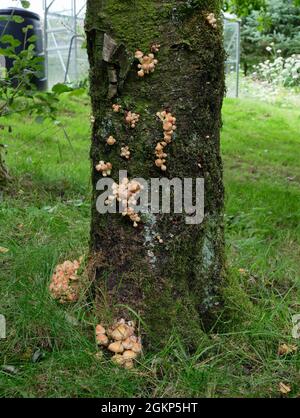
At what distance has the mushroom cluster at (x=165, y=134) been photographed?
2.23m

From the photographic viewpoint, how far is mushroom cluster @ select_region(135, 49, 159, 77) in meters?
2.21

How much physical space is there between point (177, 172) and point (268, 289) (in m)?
0.95

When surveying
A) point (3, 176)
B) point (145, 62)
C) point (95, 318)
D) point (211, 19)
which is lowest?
point (3, 176)

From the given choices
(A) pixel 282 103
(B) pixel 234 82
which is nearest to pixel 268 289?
(A) pixel 282 103

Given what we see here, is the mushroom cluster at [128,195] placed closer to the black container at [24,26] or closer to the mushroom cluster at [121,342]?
the mushroom cluster at [121,342]

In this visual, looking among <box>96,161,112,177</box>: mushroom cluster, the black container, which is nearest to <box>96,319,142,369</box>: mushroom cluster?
<box>96,161,112,177</box>: mushroom cluster

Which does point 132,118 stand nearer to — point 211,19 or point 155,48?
point 155,48

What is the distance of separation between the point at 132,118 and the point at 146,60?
0.25 m

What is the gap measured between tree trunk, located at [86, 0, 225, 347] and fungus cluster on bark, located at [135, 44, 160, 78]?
23 millimetres

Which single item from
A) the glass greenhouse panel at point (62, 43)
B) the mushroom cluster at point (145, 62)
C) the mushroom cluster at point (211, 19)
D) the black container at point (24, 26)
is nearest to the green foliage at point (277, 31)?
the glass greenhouse panel at point (62, 43)

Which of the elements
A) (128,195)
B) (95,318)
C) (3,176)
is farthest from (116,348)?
(3,176)

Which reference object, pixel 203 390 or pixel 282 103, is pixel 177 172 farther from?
pixel 282 103

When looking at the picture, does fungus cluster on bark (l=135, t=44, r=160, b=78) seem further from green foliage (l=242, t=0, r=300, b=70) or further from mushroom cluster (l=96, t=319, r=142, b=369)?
green foliage (l=242, t=0, r=300, b=70)

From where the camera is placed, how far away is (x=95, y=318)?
2.26 metres
